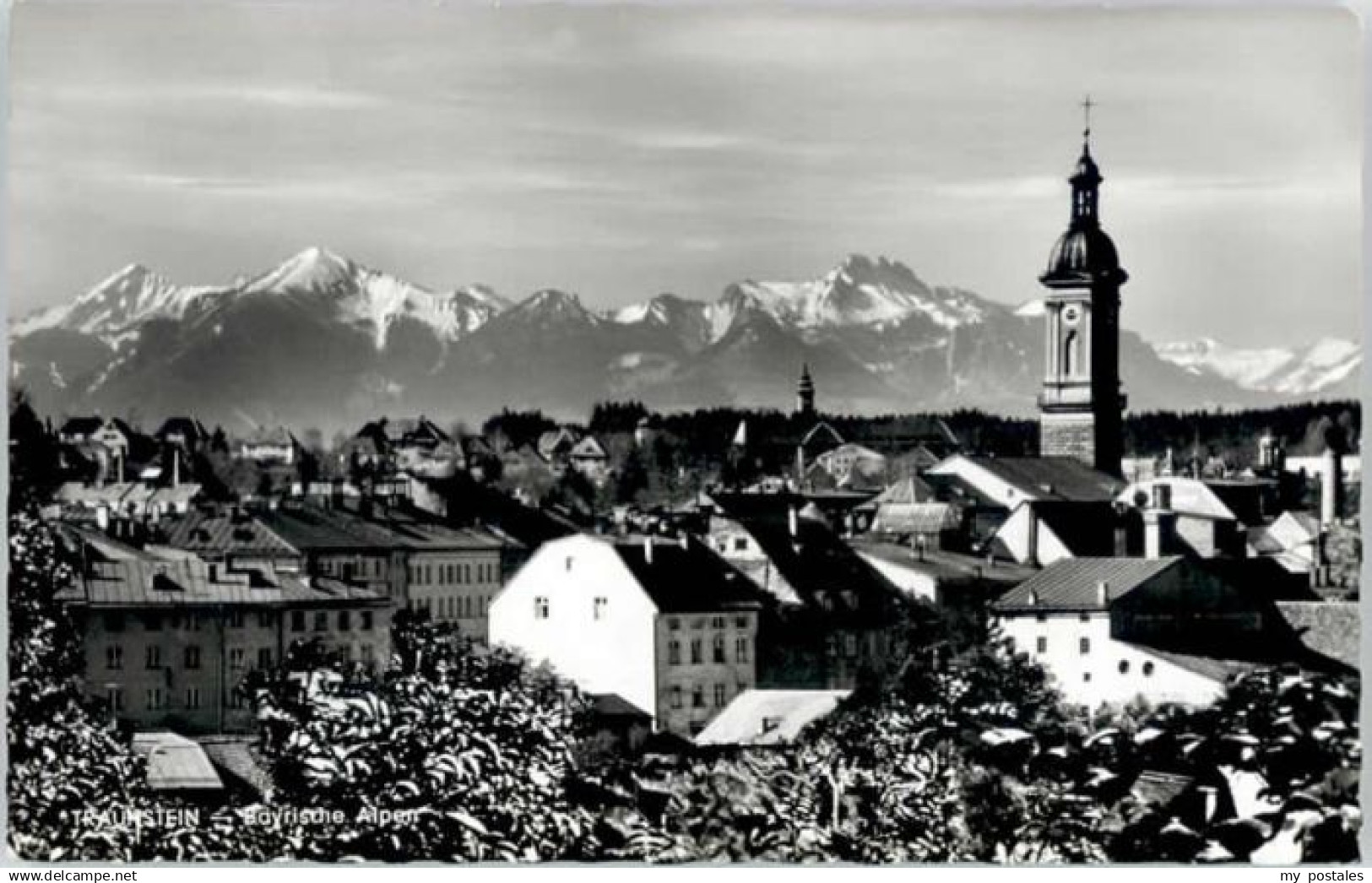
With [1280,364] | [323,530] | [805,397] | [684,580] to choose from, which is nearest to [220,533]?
[323,530]

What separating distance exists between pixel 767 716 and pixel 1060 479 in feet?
6.52

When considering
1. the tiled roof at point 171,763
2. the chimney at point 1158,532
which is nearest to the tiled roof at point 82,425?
the tiled roof at point 171,763

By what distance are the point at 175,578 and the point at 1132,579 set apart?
486cm

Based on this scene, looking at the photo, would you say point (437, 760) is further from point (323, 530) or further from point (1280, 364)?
point (1280, 364)

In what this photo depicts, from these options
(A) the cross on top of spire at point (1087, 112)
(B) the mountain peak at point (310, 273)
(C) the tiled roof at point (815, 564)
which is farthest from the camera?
(C) the tiled roof at point (815, 564)

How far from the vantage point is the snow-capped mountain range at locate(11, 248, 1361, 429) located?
28531mm

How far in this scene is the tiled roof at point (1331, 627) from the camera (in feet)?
93.0

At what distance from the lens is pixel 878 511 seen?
95.6ft

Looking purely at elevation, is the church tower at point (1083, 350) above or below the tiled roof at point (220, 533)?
above

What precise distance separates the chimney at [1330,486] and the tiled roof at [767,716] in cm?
258

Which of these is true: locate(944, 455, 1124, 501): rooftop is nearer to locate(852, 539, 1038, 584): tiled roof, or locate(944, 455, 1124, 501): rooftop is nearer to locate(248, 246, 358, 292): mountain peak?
locate(852, 539, 1038, 584): tiled roof

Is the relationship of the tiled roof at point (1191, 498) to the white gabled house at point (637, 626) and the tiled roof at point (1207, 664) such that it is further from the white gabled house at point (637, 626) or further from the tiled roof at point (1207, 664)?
the white gabled house at point (637, 626)

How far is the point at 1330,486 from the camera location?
93.4ft

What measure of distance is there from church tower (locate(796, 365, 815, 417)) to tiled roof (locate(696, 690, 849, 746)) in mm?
1459
